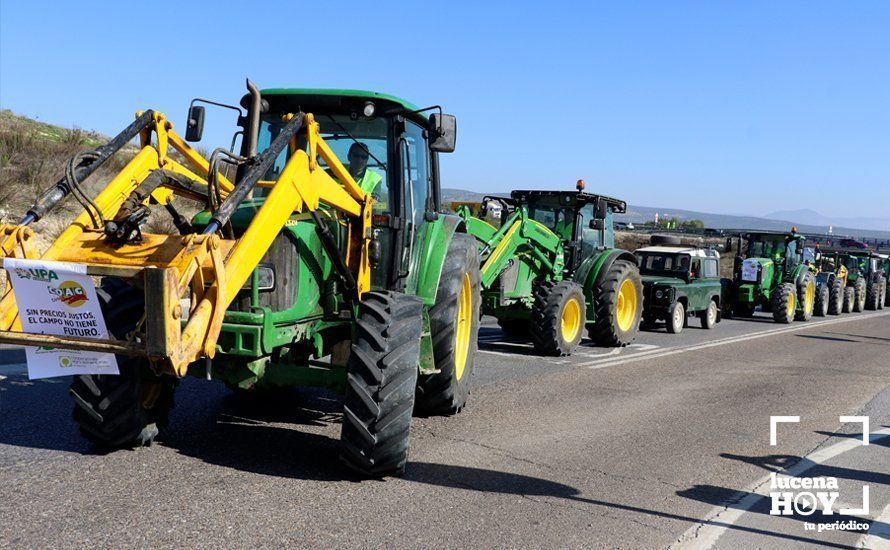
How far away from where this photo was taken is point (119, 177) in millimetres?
5512

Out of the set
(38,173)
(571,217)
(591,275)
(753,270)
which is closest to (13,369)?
(591,275)

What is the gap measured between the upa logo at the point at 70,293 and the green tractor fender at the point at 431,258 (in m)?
2.72

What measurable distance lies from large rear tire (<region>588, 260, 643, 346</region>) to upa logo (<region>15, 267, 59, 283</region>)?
10.2m

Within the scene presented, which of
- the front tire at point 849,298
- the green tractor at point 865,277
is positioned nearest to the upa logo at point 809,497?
the front tire at point 849,298

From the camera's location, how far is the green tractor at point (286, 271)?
4406 mm

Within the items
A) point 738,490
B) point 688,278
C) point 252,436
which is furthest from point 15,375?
point 688,278

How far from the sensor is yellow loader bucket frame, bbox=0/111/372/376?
4184 mm

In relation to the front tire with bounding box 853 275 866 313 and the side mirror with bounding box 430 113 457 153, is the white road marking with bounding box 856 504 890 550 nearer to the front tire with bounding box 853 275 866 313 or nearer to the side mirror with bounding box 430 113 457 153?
the side mirror with bounding box 430 113 457 153

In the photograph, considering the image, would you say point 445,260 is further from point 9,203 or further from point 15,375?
point 9,203

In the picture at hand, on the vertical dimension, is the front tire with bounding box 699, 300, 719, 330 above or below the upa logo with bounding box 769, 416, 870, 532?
below

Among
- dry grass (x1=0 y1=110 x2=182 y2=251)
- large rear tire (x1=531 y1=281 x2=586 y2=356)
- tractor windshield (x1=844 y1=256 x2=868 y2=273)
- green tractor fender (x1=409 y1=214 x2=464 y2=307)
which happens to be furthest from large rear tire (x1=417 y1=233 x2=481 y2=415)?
tractor windshield (x1=844 y1=256 x2=868 y2=273)

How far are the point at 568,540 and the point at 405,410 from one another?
133cm

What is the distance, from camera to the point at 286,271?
18.0ft

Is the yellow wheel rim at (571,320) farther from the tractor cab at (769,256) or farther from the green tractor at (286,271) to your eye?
the tractor cab at (769,256)
